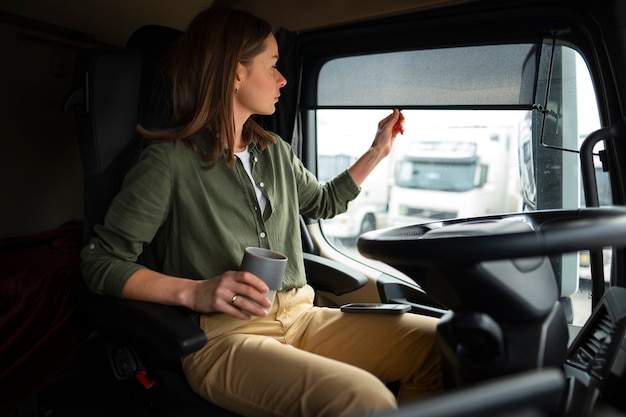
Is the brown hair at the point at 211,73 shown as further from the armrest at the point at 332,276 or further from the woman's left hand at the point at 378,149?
the armrest at the point at 332,276

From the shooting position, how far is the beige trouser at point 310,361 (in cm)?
114

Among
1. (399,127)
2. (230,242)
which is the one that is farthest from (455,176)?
(230,242)

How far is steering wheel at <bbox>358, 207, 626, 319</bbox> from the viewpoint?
891 mm

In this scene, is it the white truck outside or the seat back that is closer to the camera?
the seat back

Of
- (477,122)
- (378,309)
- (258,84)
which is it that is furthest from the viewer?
(477,122)

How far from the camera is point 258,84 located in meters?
1.62

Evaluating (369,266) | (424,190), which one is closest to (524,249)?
(369,266)

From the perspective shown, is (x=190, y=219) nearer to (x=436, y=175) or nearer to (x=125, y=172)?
(x=125, y=172)

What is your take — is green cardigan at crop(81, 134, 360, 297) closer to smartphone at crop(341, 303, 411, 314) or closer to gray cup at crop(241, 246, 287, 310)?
smartphone at crop(341, 303, 411, 314)

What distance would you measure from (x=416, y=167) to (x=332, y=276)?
3.73 feet

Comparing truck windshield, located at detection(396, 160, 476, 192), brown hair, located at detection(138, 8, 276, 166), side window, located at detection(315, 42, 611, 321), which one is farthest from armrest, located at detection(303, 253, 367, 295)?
truck windshield, located at detection(396, 160, 476, 192)

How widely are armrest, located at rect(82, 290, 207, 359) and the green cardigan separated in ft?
0.15

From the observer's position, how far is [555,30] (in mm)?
1745

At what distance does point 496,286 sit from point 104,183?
1.11 meters
